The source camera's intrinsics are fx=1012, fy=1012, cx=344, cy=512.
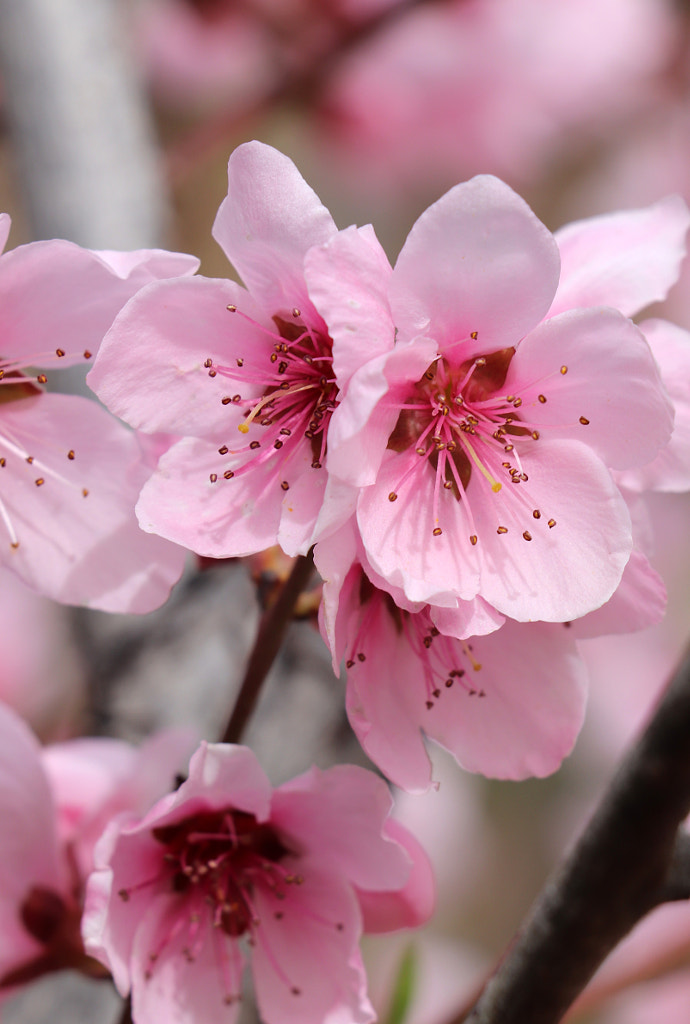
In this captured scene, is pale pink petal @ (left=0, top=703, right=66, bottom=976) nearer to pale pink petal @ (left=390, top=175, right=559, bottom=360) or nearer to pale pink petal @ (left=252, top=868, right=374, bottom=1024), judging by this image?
pale pink petal @ (left=252, top=868, right=374, bottom=1024)

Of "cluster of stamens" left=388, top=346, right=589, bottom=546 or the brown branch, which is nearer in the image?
"cluster of stamens" left=388, top=346, right=589, bottom=546

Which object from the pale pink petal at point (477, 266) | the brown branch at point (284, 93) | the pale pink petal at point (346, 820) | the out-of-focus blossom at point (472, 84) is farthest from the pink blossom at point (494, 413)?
the out-of-focus blossom at point (472, 84)

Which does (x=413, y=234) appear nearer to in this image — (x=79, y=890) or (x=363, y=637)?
(x=363, y=637)

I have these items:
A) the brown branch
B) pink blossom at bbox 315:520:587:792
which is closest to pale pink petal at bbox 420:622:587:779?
pink blossom at bbox 315:520:587:792

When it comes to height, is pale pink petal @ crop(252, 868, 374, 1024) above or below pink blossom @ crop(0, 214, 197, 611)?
below

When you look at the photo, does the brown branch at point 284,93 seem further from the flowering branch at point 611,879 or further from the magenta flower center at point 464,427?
the flowering branch at point 611,879
